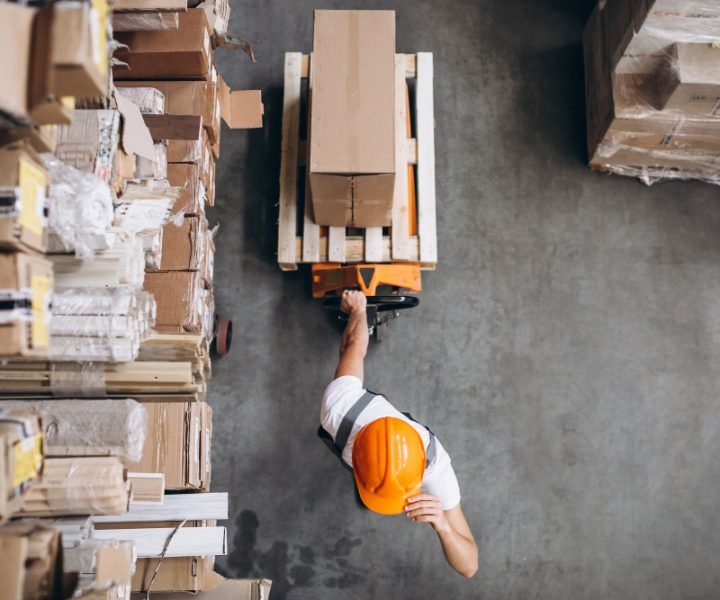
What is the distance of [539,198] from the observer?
431cm

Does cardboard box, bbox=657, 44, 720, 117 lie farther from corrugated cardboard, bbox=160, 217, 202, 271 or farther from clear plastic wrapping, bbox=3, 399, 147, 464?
clear plastic wrapping, bbox=3, 399, 147, 464

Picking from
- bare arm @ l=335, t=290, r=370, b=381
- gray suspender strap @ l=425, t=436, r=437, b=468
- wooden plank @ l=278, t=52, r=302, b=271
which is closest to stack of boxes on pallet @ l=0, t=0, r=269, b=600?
wooden plank @ l=278, t=52, r=302, b=271

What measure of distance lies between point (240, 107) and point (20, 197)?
7.33 feet

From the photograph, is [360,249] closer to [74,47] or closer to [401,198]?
[401,198]

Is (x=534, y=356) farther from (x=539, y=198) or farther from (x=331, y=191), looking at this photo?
(x=331, y=191)

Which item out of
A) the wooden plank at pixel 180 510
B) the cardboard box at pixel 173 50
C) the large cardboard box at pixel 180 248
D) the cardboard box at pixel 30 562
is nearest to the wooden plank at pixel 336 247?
the large cardboard box at pixel 180 248

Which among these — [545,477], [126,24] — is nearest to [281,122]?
[126,24]

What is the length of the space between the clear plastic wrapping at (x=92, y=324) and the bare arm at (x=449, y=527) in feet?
4.65

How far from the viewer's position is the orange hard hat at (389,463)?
8.66 feet

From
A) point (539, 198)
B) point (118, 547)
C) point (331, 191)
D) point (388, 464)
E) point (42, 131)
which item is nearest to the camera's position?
point (42, 131)

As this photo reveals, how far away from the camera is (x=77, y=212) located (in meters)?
1.86

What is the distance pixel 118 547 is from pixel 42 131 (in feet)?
4.35

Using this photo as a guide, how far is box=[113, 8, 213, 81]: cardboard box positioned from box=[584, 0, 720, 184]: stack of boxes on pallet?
2.46m

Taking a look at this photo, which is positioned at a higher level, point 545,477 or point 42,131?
point 42,131
